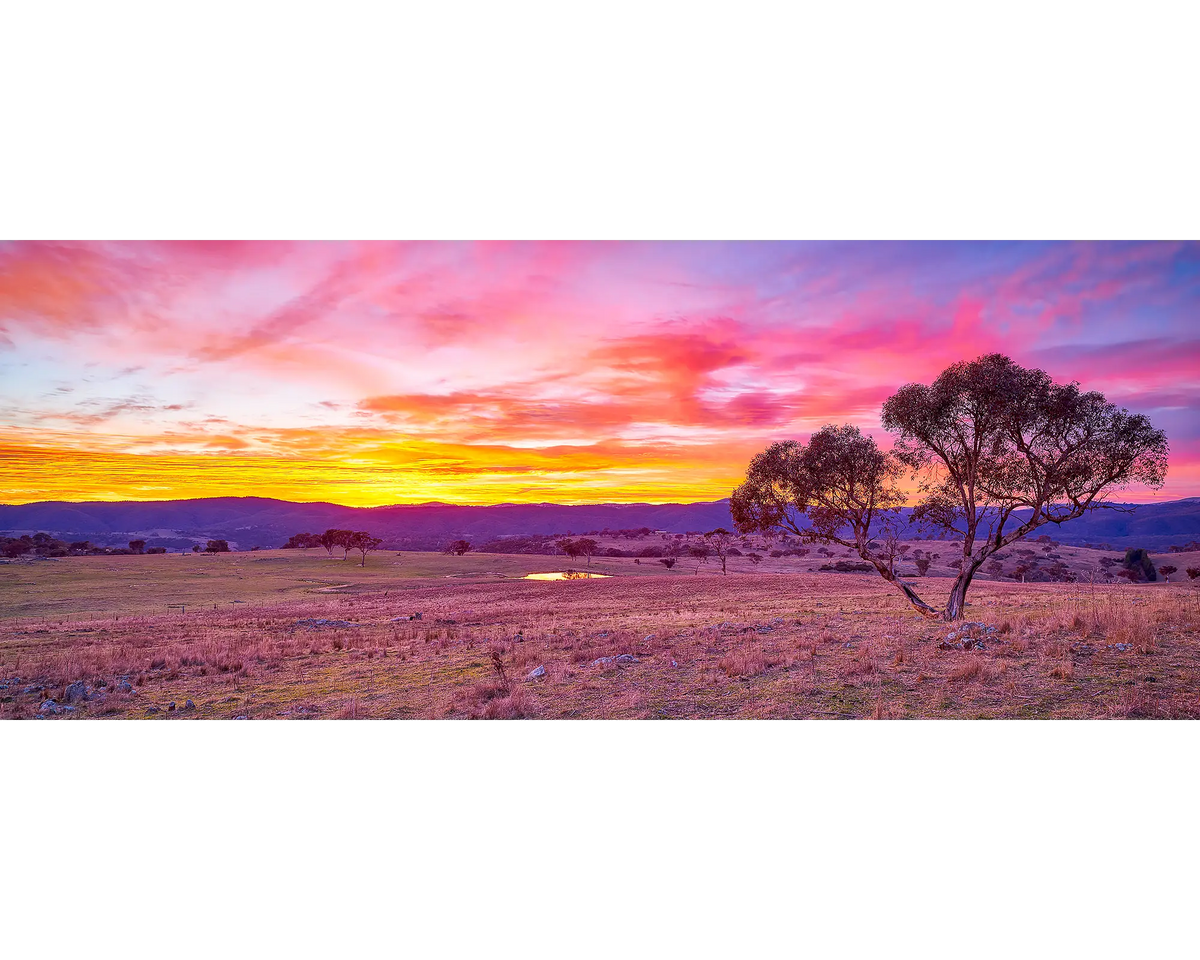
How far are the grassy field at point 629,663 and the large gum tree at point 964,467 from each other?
2083 mm

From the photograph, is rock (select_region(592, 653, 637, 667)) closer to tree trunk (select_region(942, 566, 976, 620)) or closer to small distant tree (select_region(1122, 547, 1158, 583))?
tree trunk (select_region(942, 566, 976, 620))

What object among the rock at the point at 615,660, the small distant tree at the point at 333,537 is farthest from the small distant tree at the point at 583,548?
the rock at the point at 615,660

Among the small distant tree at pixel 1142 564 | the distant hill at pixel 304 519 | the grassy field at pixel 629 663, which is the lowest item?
the small distant tree at pixel 1142 564

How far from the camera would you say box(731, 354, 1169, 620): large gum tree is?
9938 mm

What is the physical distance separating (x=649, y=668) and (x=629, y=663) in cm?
43

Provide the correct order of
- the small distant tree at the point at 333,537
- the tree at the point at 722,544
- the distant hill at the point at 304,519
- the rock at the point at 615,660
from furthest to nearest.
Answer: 1. the small distant tree at the point at 333,537
2. the tree at the point at 722,544
3. the distant hill at the point at 304,519
4. the rock at the point at 615,660

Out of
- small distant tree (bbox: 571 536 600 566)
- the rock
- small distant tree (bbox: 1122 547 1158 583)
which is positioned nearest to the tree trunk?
the rock

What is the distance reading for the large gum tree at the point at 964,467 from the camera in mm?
9938

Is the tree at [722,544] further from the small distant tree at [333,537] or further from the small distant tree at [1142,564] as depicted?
the small distant tree at [333,537]

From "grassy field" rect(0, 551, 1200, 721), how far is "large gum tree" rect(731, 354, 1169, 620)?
2083mm

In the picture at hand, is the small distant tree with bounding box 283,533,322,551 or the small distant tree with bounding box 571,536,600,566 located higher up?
the small distant tree with bounding box 283,533,322,551

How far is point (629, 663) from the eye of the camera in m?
8.81

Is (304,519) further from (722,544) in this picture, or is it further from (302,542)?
(722,544)
